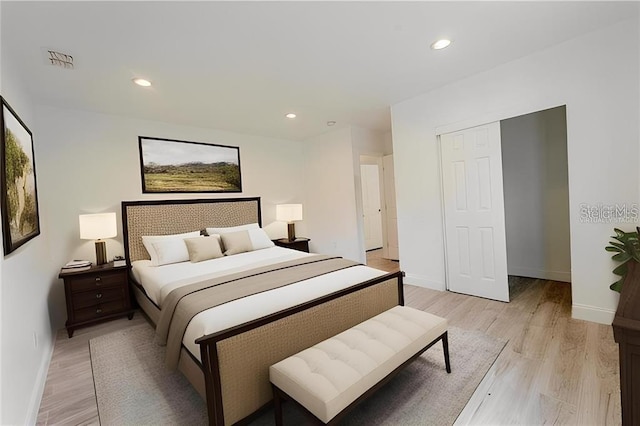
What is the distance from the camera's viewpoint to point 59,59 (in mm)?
2244

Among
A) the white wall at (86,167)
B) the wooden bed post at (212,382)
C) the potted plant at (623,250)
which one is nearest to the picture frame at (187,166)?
the white wall at (86,167)

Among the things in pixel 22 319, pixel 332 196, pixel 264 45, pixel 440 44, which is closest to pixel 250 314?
pixel 22 319

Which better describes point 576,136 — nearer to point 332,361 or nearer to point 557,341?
point 557,341

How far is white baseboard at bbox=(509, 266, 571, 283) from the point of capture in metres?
3.65

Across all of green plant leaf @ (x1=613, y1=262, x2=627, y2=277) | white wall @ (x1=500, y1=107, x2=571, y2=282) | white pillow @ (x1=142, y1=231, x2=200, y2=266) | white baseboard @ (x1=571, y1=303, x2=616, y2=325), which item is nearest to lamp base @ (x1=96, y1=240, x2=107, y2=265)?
white pillow @ (x1=142, y1=231, x2=200, y2=266)

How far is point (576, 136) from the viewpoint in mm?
2492

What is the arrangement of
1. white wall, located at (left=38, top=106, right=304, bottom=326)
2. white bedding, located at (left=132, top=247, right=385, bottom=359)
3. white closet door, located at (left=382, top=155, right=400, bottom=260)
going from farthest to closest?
white closet door, located at (left=382, top=155, right=400, bottom=260)
white wall, located at (left=38, top=106, right=304, bottom=326)
white bedding, located at (left=132, top=247, right=385, bottom=359)

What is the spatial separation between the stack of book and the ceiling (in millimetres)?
1789

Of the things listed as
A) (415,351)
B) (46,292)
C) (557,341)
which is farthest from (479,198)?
(46,292)

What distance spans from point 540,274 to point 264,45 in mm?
4389

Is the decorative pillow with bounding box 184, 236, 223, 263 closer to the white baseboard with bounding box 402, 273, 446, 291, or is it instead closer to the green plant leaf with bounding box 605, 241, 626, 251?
the white baseboard with bounding box 402, 273, 446, 291

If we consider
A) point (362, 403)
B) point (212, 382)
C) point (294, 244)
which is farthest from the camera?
point (294, 244)

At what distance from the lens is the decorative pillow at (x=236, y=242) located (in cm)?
366

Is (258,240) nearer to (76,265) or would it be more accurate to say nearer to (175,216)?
(175,216)
